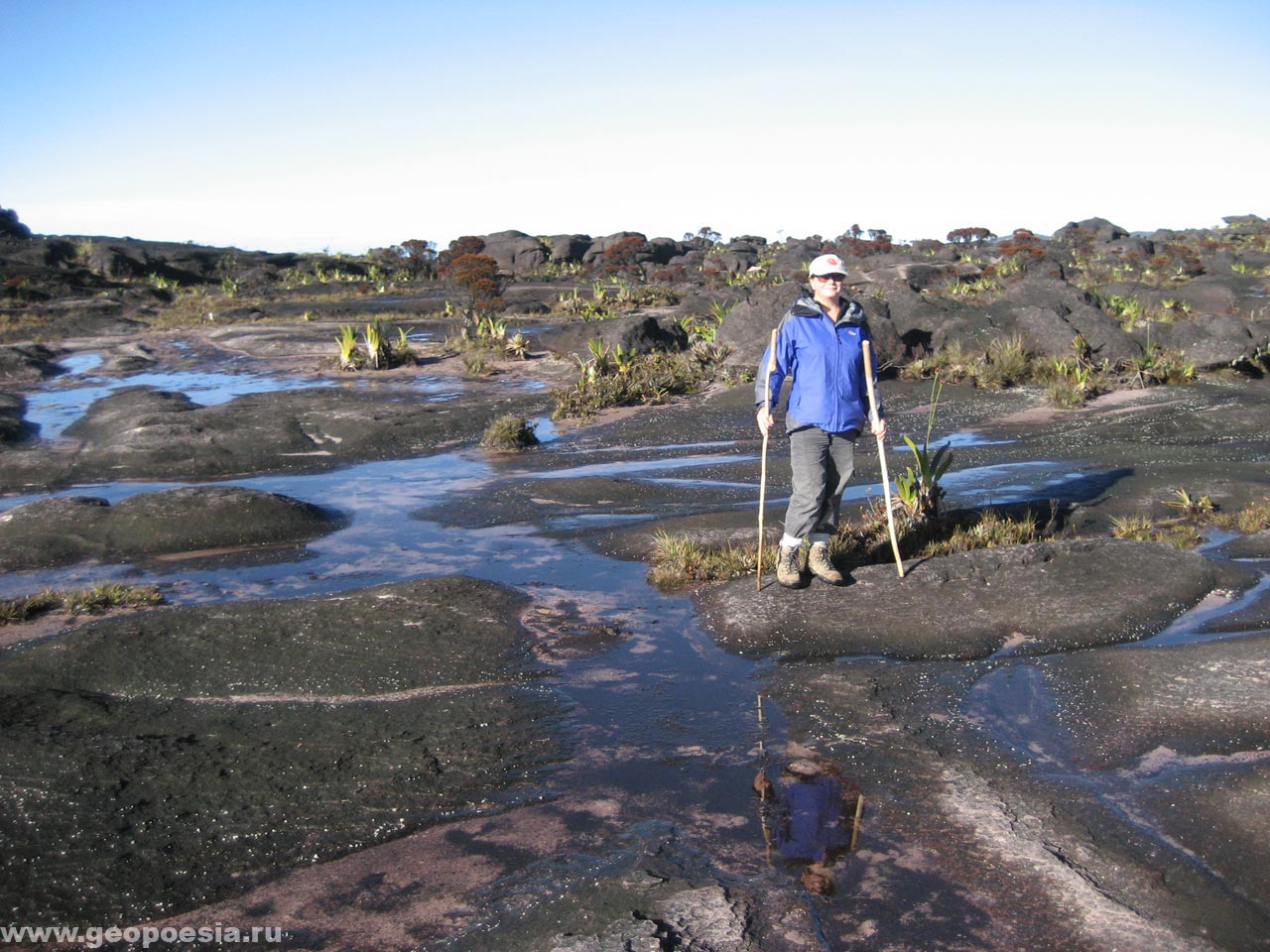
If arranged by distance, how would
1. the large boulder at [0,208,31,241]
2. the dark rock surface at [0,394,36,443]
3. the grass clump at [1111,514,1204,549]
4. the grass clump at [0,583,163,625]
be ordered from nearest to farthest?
the grass clump at [0,583,163,625], the grass clump at [1111,514,1204,549], the dark rock surface at [0,394,36,443], the large boulder at [0,208,31,241]

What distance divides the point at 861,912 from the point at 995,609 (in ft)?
10.2

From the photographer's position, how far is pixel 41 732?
4852mm

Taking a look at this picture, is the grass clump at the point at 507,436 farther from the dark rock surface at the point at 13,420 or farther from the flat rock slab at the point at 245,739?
the dark rock surface at the point at 13,420

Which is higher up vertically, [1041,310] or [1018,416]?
[1041,310]

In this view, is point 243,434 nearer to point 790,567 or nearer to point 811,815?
point 790,567

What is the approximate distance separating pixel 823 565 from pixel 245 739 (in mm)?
3591

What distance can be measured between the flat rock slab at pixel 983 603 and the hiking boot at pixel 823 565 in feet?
0.23

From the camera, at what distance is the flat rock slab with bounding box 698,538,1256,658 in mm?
6121

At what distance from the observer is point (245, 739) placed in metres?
4.98

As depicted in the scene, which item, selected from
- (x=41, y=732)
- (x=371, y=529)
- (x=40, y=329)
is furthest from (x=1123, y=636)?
(x=40, y=329)

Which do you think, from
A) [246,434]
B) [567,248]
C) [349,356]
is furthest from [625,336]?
[567,248]

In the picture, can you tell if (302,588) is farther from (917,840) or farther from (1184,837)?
(1184,837)

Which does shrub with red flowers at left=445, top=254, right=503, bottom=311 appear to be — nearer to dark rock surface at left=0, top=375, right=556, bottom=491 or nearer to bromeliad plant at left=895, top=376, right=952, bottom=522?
dark rock surface at left=0, top=375, right=556, bottom=491

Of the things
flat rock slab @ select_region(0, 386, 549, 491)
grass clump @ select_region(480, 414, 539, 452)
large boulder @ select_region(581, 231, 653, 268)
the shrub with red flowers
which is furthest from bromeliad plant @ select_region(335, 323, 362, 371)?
large boulder @ select_region(581, 231, 653, 268)
